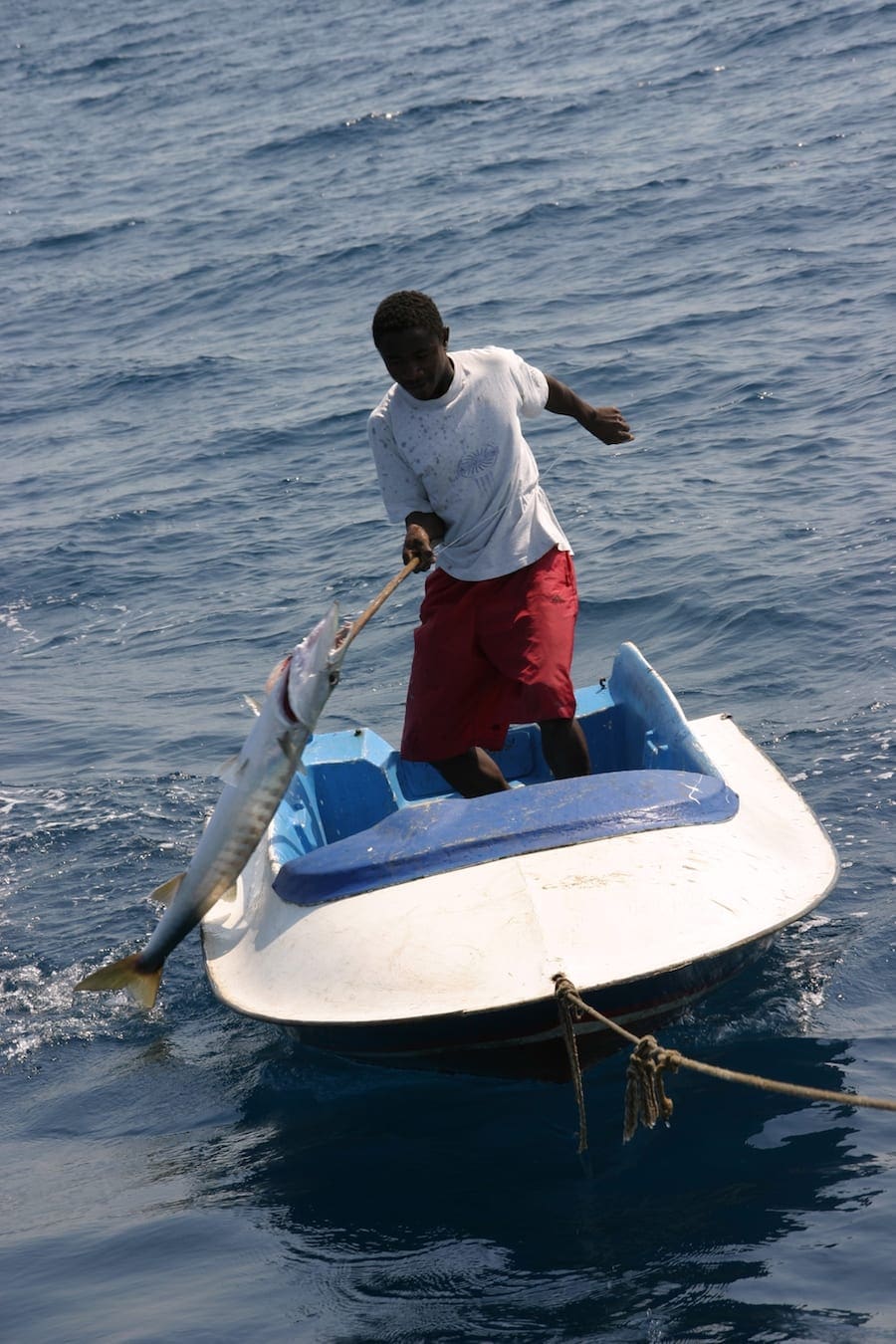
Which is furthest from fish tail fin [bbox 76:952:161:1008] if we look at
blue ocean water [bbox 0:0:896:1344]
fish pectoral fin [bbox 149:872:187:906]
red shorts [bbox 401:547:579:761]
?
red shorts [bbox 401:547:579:761]

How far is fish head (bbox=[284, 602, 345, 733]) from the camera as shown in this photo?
15.3 ft

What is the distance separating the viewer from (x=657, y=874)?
5.00 meters

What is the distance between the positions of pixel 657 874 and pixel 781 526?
18.4ft

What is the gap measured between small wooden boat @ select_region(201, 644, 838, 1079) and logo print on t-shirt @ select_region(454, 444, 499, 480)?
3.79 feet

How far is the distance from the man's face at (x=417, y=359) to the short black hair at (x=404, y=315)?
0.06ft

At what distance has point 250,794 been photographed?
198 inches

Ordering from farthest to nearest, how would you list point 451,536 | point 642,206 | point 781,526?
point 642,206 < point 781,526 < point 451,536

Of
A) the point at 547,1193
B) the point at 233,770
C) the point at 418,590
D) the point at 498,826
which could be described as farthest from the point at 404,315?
the point at 418,590

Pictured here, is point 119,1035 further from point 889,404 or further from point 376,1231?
point 889,404

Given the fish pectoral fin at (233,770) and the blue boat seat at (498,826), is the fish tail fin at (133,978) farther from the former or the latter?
the fish pectoral fin at (233,770)

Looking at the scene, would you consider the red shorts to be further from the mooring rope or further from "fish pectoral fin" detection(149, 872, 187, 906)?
the mooring rope

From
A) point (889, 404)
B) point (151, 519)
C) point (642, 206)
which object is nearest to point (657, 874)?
point (889, 404)

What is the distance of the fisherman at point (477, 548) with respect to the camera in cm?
567

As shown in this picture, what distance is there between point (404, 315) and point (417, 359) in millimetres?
171
